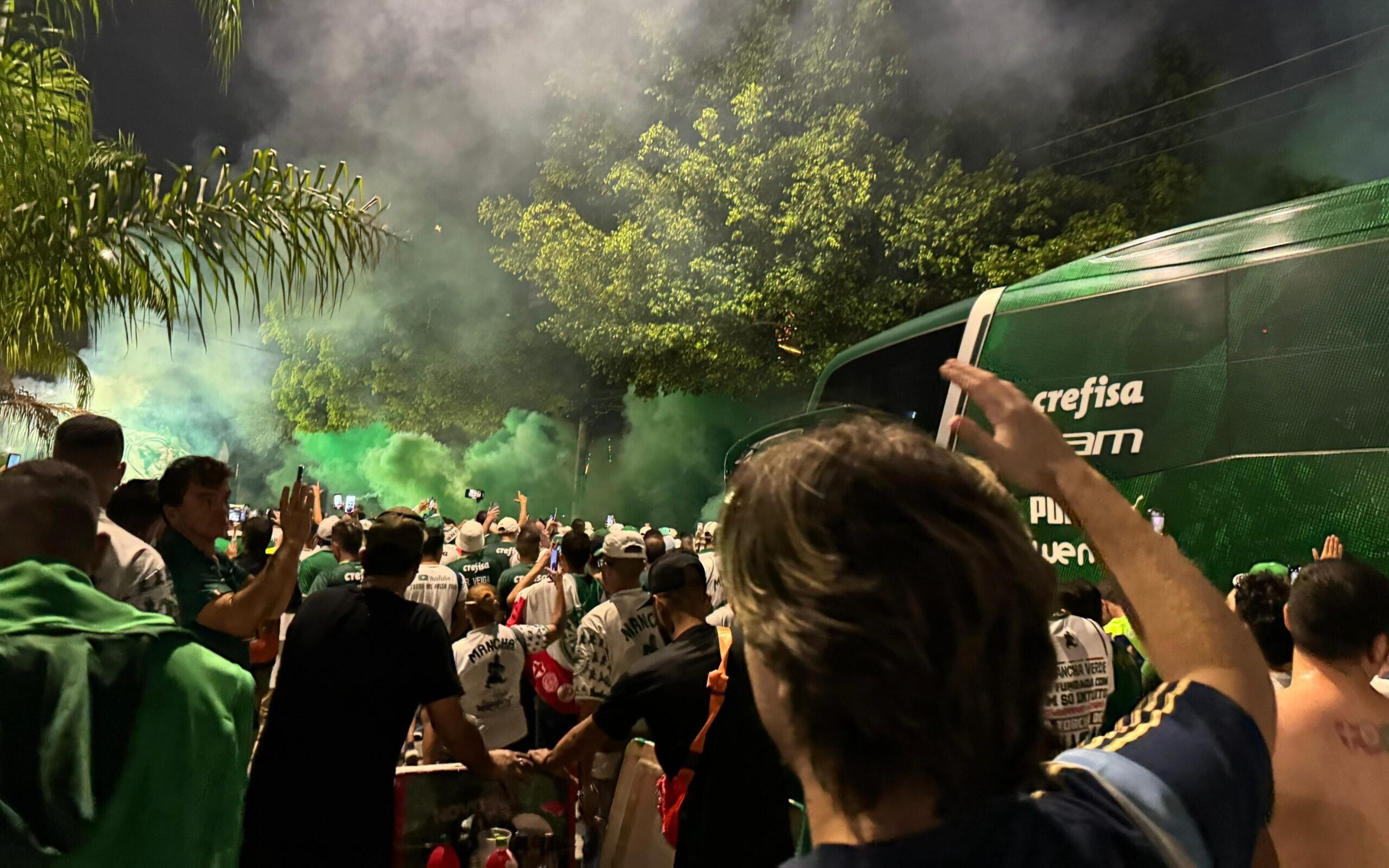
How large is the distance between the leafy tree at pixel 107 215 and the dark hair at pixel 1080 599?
3783 millimetres

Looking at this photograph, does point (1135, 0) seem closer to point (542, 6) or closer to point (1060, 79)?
point (1060, 79)

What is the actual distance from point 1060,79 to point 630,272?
9475mm

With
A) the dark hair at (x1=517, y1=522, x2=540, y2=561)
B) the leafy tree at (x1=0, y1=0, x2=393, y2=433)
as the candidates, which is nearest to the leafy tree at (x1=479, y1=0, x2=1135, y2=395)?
the dark hair at (x1=517, y1=522, x2=540, y2=561)

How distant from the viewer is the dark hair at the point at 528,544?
6.93 meters

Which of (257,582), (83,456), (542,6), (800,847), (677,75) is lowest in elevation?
(800,847)

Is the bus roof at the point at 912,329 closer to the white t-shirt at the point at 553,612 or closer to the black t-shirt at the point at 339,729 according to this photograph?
the white t-shirt at the point at 553,612

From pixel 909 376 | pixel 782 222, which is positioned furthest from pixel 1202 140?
pixel 909 376

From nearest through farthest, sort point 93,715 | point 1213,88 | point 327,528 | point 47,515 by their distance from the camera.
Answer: point 93,715 < point 47,515 < point 327,528 < point 1213,88

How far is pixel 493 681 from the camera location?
462cm

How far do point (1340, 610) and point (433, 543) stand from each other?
4.81m

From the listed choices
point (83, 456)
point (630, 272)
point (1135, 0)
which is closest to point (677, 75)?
point (630, 272)

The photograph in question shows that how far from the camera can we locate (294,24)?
107 feet

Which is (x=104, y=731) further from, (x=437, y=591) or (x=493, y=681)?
(x=437, y=591)

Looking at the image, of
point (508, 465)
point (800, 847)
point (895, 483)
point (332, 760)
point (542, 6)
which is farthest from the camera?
point (508, 465)
